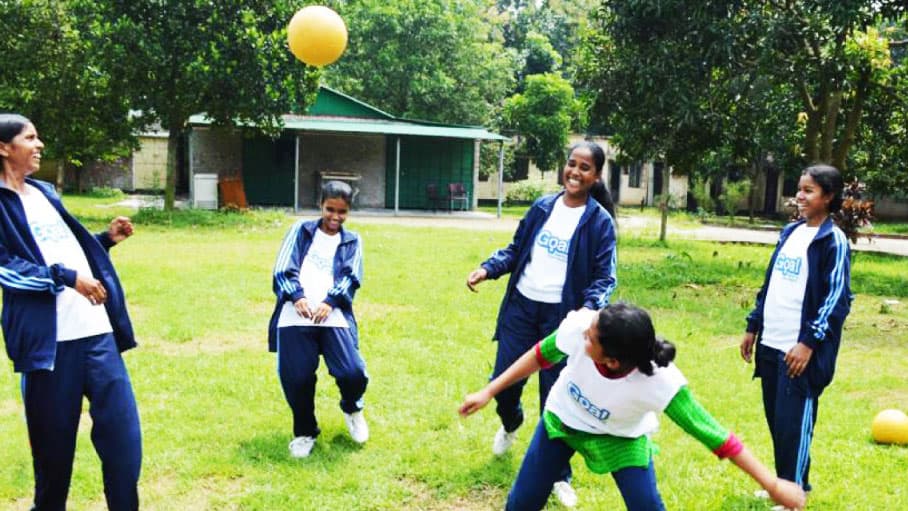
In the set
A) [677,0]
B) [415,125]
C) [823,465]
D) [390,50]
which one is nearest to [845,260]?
[823,465]

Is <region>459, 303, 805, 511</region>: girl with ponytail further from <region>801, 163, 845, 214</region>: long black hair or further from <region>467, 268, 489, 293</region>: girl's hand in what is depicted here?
<region>801, 163, 845, 214</region>: long black hair

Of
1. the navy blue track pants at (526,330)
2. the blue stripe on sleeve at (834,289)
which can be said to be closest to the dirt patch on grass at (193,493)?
the navy blue track pants at (526,330)

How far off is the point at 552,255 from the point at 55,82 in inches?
767

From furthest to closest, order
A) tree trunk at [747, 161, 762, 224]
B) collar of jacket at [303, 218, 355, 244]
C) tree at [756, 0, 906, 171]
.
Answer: tree trunk at [747, 161, 762, 224]
tree at [756, 0, 906, 171]
collar of jacket at [303, 218, 355, 244]

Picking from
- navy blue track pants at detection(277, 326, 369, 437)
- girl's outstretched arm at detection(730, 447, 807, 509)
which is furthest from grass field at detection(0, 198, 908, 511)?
girl's outstretched arm at detection(730, 447, 807, 509)

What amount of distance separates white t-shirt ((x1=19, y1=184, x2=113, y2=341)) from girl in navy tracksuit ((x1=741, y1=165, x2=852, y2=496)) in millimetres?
3151

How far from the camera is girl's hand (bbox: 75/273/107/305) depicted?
3146mm

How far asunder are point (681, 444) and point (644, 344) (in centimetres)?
253

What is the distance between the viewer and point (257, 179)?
2681 cm

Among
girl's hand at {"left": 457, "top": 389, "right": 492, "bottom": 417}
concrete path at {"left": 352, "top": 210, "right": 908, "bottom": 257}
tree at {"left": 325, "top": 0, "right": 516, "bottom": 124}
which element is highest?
tree at {"left": 325, "top": 0, "right": 516, "bottom": 124}

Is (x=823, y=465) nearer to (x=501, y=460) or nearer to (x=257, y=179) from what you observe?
(x=501, y=460)

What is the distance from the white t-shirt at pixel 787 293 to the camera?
4.04 meters

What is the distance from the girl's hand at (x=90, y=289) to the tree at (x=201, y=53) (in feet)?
51.5

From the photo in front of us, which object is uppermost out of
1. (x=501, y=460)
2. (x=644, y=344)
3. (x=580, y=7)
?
(x=580, y=7)
